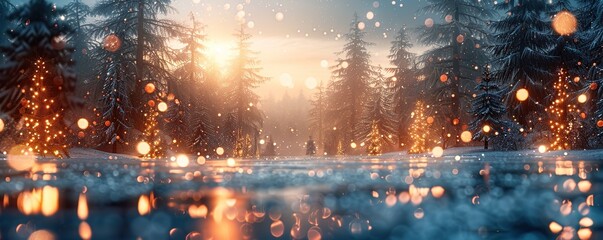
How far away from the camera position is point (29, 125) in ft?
51.0

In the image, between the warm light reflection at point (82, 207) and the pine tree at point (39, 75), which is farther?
the pine tree at point (39, 75)

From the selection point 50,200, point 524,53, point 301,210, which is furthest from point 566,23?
point 50,200

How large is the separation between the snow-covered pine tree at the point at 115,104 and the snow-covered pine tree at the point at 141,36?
1.97 ft

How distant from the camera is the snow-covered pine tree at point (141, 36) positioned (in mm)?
24500

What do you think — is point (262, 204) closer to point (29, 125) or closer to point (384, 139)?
point (29, 125)

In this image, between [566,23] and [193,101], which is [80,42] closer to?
[193,101]

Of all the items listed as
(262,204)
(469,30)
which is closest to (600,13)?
(469,30)

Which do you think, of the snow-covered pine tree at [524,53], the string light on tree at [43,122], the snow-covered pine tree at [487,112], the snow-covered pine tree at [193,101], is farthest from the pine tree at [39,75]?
the snow-covered pine tree at [524,53]

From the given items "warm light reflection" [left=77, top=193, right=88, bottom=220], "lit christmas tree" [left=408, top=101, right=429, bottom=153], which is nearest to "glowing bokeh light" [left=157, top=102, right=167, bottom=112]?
"lit christmas tree" [left=408, top=101, right=429, bottom=153]

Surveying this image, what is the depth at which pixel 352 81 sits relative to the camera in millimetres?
43562

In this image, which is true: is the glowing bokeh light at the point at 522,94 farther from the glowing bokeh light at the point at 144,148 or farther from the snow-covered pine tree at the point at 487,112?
the glowing bokeh light at the point at 144,148

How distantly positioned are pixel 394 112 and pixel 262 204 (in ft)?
131

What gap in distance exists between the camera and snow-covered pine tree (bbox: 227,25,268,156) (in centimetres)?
3916

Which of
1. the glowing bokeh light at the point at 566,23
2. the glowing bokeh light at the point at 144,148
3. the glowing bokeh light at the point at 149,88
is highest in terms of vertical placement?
the glowing bokeh light at the point at 566,23
